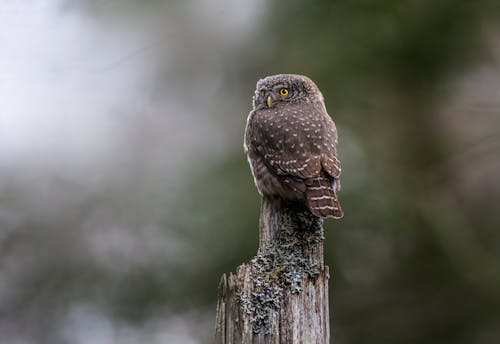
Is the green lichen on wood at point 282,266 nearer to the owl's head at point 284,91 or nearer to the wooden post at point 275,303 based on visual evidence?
the wooden post at point 275,303

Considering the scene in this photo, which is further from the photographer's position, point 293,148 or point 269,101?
point 269,101

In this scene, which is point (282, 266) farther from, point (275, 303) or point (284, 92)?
point (284, 92)

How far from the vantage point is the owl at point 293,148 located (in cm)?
447

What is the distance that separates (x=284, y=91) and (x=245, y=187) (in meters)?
1.27

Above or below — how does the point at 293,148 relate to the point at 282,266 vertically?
above

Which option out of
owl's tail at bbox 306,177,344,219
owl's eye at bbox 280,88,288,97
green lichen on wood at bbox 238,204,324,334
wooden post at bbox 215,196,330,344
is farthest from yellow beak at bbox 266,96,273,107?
wooden post at bbox 215,196,330,344

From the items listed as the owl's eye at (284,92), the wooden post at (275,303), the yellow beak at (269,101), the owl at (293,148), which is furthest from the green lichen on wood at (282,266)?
the owl's eye at (284,92)

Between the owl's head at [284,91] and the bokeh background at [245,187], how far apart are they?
119cm

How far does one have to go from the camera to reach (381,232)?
6.88m

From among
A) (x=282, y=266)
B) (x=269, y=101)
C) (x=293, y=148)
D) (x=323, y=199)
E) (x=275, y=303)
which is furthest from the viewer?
(x=269, y=101)

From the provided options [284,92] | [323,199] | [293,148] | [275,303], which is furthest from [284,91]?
[275,303]

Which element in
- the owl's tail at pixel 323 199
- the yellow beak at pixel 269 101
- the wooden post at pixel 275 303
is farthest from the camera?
the yellow beak at pixel 269 101

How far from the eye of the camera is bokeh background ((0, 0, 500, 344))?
22.0 feet

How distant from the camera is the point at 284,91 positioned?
5.63 m
